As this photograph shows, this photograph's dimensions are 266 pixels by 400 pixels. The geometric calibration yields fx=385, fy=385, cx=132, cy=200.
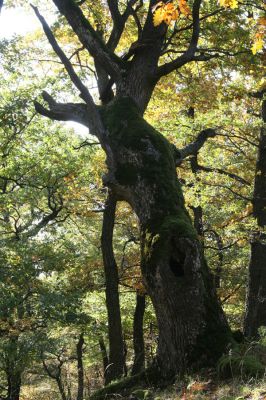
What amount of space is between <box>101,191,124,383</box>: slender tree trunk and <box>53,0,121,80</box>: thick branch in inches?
142

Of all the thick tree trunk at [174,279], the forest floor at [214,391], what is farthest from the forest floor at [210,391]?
the thick tree trunk at [174,279]

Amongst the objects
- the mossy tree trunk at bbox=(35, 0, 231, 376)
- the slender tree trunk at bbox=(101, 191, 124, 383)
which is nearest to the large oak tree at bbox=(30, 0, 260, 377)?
the mossy tree trunk at bbox=(35, 0, 231, 376)

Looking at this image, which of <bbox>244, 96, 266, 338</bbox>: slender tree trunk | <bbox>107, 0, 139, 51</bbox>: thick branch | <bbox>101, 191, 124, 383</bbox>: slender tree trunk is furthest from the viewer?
<bbox>244, 96, 266, 338</bbox>: slender tree trunk

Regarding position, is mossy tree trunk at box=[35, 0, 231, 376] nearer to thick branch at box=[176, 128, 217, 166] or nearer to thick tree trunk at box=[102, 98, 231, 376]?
thick tree trunk at box=[102, 98, 231, 376]

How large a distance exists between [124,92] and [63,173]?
847cm

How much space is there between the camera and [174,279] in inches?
193

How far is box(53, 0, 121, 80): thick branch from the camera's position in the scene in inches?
273

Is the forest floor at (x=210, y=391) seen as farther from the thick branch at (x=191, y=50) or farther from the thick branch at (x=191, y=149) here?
the thick branch at (x=191, y=50)

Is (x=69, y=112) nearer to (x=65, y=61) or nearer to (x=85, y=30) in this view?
(x=65, y=61)

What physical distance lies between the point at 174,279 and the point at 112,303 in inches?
219

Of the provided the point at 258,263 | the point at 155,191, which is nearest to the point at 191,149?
the point at 155,191

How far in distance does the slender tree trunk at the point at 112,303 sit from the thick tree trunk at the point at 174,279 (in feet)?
13.4

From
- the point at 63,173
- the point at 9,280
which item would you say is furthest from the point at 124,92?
the point at 63,173

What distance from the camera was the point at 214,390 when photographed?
163 inches
